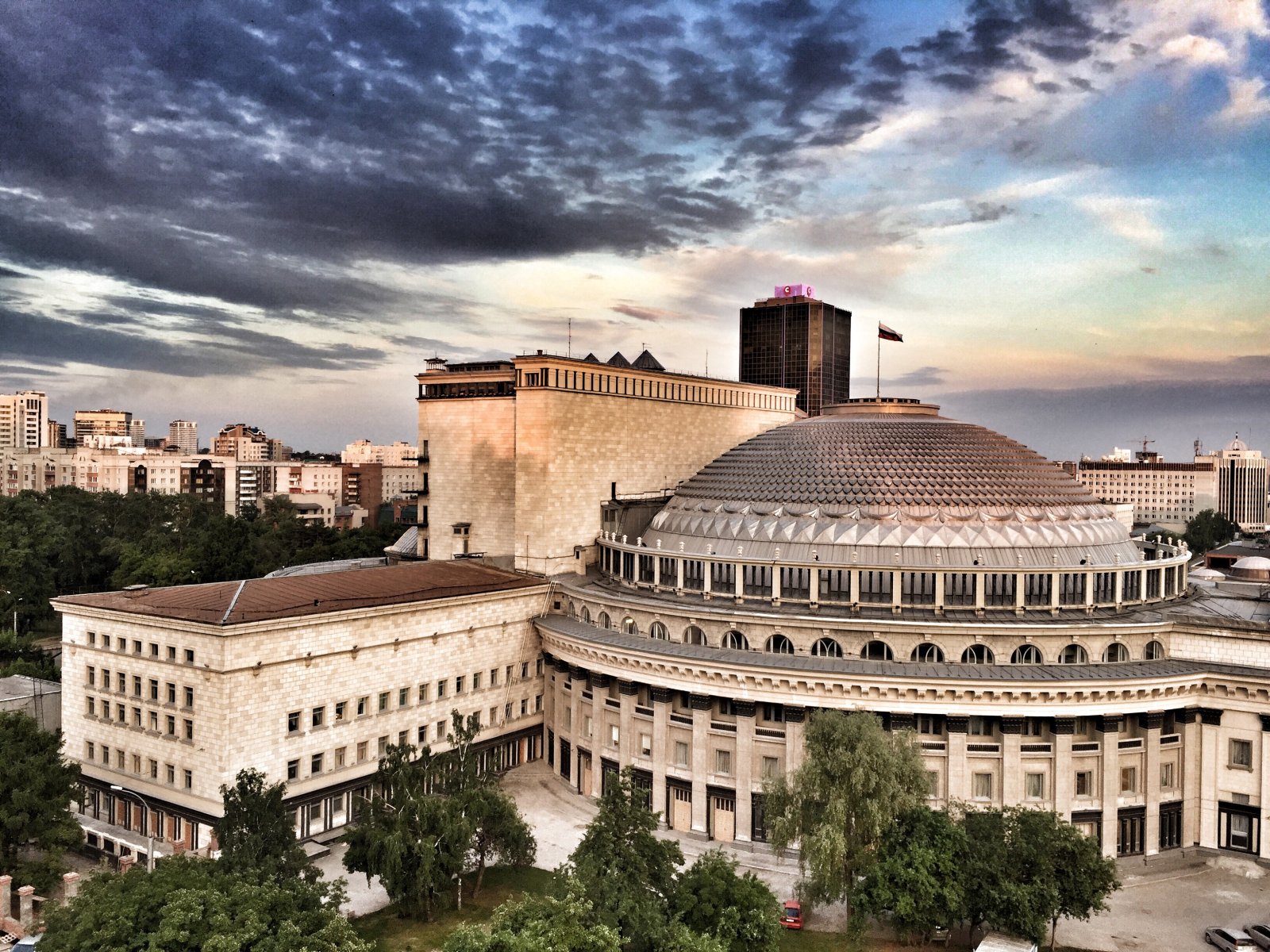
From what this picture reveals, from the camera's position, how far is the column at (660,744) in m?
58.4

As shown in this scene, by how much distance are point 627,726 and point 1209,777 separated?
107 ft

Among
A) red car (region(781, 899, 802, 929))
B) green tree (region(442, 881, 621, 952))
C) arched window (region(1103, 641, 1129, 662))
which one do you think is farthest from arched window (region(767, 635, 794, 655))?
green tree (region(442, 881, 621, 952))

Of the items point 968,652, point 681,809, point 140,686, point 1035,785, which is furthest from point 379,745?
point 1035,785

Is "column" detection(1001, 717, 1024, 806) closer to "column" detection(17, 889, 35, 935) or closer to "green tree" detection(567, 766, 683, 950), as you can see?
"green tree" detection(567, 766, 683, 950)

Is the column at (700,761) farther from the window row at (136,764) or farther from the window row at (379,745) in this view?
the window row at (136,764)

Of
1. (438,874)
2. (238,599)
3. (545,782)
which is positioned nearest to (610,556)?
(545,782)

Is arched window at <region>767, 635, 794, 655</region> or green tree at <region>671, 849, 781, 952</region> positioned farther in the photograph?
arched window at <region>767, 635, 794, 655</region>

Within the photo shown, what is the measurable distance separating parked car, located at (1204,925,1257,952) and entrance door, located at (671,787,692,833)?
2623 cm

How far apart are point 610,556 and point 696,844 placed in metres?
23.6

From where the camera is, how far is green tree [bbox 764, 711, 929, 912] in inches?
1695

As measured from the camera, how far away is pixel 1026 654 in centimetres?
5638

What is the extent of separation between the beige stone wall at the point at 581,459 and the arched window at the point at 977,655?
3047 cm

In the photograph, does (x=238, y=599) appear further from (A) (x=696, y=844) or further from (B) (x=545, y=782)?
(A) (x=696, y=844)

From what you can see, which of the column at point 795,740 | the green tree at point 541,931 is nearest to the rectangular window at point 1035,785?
the column at point 795,740
